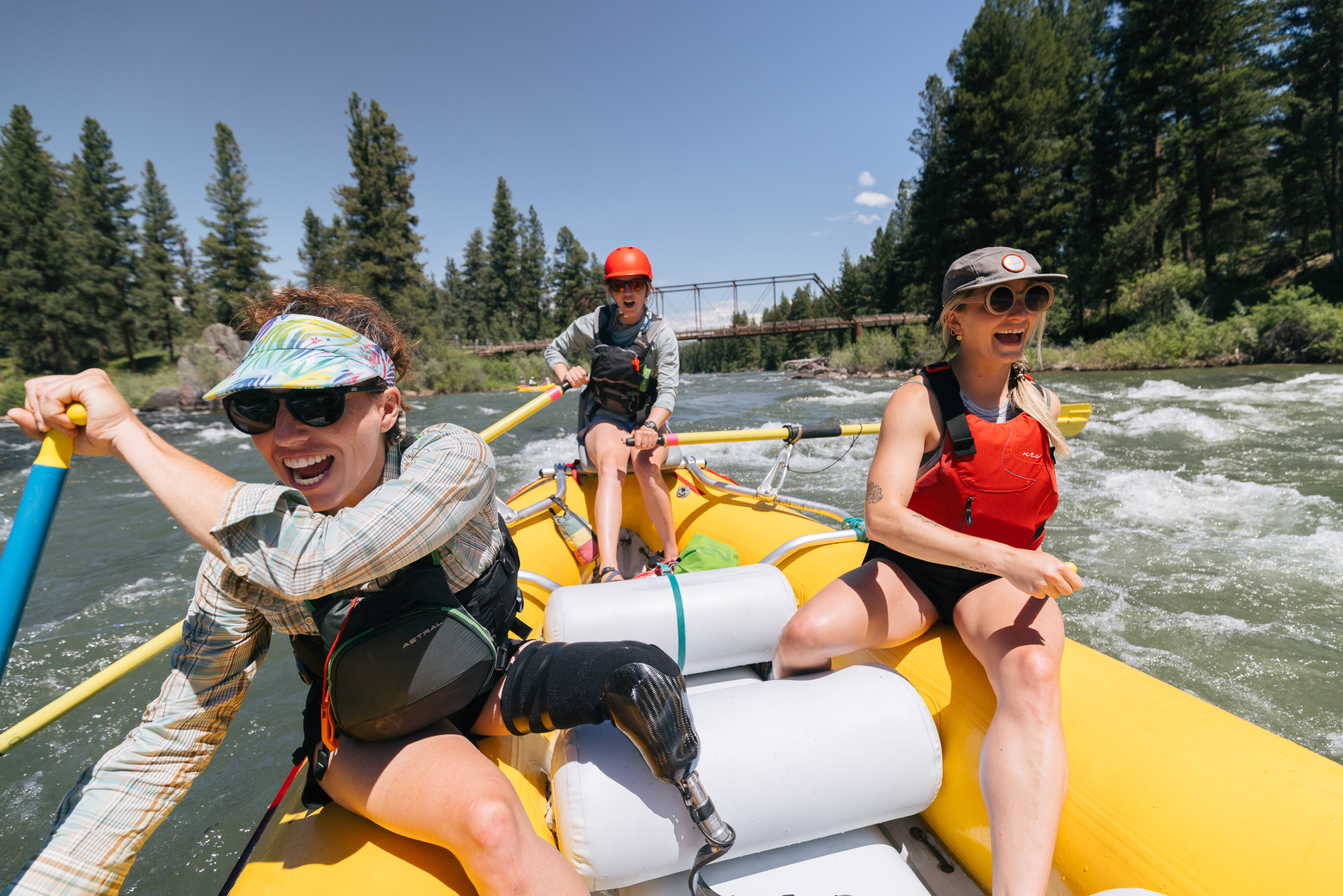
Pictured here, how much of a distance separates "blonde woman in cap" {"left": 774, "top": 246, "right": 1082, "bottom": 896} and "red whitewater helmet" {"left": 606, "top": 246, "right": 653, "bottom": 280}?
166 cm

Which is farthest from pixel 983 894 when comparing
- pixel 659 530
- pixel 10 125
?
pixel 10 125

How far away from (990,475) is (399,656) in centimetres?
144

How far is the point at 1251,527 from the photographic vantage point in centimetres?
423

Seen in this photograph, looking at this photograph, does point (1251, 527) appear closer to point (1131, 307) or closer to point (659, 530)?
point (659, 530)

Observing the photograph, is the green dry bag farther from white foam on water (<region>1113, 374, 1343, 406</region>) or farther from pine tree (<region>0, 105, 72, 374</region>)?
pine tree (<region>0, 105, 72, 374</region>)

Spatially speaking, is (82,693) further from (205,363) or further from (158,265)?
(158,265)

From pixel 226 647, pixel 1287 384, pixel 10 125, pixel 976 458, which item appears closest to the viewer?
pixel 226 647

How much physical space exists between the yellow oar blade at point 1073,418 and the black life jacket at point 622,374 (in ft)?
6.20

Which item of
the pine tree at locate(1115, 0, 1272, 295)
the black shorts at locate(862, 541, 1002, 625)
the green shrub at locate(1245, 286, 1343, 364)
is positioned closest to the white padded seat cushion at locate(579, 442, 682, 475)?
the black shorts at locate(862, 541, 1002, 625)

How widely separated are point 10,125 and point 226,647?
40668 mm

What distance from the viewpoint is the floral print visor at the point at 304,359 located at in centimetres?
98

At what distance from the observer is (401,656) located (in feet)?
3.47

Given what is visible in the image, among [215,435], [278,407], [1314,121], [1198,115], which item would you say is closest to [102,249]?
[215,435]

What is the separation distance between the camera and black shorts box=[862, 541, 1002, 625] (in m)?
1.52
